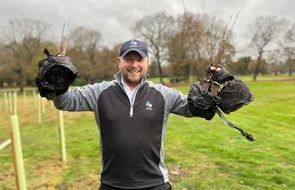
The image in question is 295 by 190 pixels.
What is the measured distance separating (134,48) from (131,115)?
634 mm

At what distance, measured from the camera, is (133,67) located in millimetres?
4008

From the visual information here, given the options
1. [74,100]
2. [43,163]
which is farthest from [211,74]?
[43,163]

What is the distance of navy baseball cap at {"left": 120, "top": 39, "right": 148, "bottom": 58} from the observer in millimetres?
4035

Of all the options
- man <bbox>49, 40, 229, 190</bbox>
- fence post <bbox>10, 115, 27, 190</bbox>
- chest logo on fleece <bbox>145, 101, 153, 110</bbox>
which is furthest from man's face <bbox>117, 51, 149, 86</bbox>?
fence post <bbox>10, 115, 27, 190</bbox>

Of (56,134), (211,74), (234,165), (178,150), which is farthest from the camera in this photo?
(56,134)

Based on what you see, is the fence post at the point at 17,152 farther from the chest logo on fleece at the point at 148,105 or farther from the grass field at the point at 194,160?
the chest logo on fleece at the point at 148,105

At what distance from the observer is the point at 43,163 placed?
1034cm

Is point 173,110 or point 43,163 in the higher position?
point 173,110

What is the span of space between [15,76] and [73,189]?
65.1 metres

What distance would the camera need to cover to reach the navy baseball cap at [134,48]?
4.04 metres

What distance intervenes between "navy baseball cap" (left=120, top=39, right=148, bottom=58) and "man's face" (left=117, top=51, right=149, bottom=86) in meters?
0.03

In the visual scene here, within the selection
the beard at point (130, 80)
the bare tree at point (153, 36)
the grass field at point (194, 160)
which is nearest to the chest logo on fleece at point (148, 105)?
the beard at point (130, 80)

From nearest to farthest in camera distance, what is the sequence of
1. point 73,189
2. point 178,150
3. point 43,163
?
point 73,189
point 43,163
point 178,150

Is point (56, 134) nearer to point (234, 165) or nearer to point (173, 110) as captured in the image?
point (234, 165)
